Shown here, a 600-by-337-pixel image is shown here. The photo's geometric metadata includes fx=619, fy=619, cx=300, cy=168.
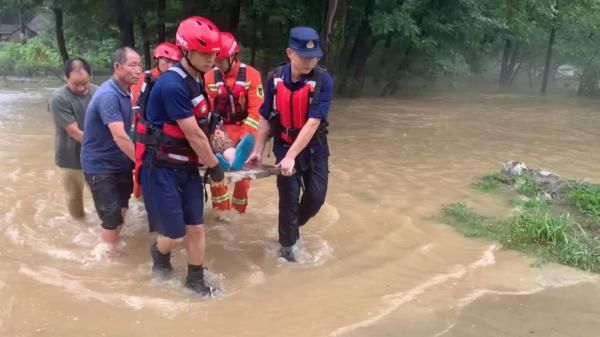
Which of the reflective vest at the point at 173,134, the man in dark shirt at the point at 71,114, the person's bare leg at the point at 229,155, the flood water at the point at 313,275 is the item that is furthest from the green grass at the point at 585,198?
the man in dark shirt at the point at 71,114

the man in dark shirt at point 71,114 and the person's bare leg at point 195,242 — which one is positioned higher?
the man in dark shirt at point 71,114

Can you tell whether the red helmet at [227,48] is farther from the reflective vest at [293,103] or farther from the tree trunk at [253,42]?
the tree trunk at [253,42]

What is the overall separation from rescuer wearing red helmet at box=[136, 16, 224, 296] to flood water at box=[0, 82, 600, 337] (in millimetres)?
505

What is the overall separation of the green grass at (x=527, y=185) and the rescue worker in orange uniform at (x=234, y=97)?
11.7ft

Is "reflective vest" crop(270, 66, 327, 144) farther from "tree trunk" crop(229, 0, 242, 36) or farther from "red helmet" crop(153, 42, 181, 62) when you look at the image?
"tree trunk" crop(229, 0, 242, 36)

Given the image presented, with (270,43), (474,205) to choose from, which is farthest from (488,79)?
(474,205)

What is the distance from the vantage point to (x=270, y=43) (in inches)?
770

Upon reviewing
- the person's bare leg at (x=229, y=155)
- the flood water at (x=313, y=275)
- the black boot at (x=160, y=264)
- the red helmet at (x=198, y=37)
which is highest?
the red helmet at (x=198, y=37)

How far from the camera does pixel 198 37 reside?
3.91m

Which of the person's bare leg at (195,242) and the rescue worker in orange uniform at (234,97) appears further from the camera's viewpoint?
the rescue worker in orange uniform at (234,97)

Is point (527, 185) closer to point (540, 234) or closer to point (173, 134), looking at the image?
point (540, 234)

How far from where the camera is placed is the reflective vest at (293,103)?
4883 millimetres

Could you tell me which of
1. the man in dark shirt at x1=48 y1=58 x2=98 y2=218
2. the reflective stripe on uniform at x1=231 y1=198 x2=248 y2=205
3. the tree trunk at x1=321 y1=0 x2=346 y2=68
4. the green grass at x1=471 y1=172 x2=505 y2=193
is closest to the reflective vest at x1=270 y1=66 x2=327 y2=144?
the reflective stripe on uniform at x1=231 y1=198 x2=248 y2=205

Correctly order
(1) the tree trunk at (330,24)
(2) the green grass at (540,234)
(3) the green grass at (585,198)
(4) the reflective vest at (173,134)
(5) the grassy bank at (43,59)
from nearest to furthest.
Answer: (4) the reflective vest at (173,134) < (2) the green grass at (540,234) < (3) the green grass at (585,198) < (1) the tree trunk at (330,24) < (5) the grassy bank at (43,59)
